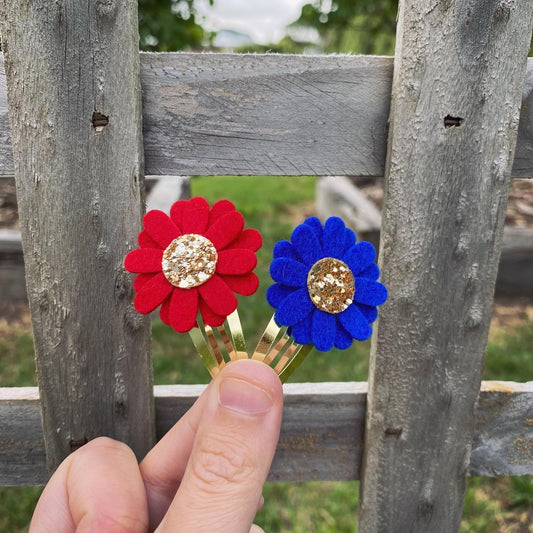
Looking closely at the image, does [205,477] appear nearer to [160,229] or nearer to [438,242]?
[160,229]

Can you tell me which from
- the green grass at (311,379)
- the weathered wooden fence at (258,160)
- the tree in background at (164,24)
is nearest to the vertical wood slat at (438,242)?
the weathered wooden fence at (258,160)

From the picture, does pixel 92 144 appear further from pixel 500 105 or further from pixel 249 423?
pixel 500 105

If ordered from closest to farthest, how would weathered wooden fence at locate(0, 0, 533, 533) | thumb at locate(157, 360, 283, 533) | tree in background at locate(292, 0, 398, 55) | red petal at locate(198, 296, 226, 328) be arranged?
thumb at locate(157, 360, 283, 533) < red petal at locate(198, 296, 226, 328) < weathered wooden fence at locate(0, 0, 533, 533) < tree in background at locate(292, 0, 398, 55)

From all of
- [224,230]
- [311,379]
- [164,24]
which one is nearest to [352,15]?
[164,24]

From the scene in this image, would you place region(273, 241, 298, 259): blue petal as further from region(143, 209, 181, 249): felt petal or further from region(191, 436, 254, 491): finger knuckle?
region(191, 436, 254, 491): finger knuckle

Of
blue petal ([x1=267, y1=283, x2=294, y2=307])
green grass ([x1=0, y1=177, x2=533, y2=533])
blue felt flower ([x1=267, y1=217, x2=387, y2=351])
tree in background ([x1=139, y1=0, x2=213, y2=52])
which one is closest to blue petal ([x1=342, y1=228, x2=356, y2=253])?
blue felt flower ([x1=267, y1=217, x2=387, y2=351])

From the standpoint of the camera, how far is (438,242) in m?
1.03

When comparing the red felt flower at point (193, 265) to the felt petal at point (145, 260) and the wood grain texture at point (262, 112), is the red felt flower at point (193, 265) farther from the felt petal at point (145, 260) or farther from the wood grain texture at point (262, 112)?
the wood grain texture at point (262, 112)

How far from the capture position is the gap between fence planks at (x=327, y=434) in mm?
1190

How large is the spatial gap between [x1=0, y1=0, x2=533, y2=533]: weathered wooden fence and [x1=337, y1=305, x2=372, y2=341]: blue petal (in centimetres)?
24

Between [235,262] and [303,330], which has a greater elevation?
[235,262]

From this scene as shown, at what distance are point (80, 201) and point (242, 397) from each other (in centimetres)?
49

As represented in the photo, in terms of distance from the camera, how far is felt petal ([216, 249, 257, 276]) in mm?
790

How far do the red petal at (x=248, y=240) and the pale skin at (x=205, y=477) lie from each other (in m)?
0.18
